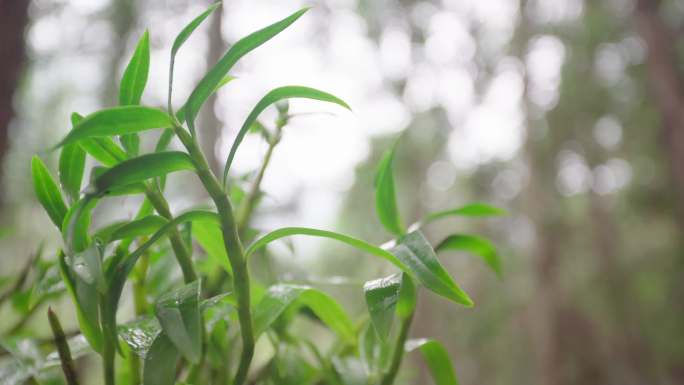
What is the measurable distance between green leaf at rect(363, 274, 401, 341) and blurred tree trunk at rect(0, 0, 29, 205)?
0.90m

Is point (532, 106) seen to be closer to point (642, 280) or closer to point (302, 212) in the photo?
point (302, 212)

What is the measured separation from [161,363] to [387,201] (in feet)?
0.64

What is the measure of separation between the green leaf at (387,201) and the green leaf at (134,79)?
0.59 ft

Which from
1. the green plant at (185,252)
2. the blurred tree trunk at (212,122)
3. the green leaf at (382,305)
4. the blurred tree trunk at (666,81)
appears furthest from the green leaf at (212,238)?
the blurred tree trunk at (666,81)

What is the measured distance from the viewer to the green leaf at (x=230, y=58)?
31 centimetres

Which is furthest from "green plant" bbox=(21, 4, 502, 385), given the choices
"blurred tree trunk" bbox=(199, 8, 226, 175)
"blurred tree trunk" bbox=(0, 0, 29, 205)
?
"blurred tree trunk" bbox=(199, 8, 226, 175)

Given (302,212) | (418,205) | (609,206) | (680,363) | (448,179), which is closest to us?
(418,205)

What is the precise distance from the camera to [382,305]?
0.29 metres

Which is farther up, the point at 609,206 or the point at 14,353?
the point at 14,353

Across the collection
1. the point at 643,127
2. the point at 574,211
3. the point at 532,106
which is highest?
the point at 532,106

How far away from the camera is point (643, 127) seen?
5.82 meters

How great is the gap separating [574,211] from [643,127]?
175 centimetres

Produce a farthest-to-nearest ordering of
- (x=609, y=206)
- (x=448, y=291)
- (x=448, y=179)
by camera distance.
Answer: (x=448, y=179), (x=609, y=206), (x=448, y=291)

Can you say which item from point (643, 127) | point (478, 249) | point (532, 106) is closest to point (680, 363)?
point (643, 127)
